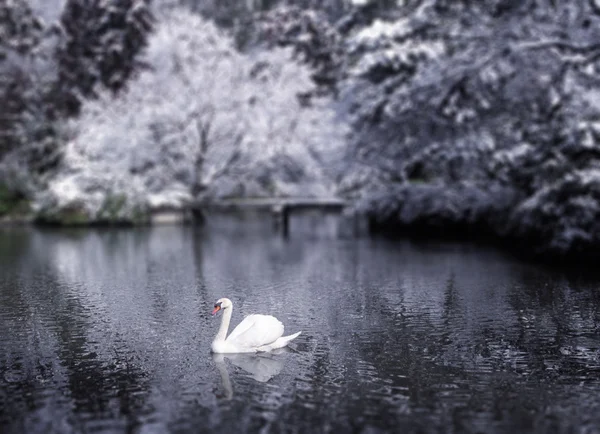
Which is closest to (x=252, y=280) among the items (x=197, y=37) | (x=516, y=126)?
(x=516, y=126)

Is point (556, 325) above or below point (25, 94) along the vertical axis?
below


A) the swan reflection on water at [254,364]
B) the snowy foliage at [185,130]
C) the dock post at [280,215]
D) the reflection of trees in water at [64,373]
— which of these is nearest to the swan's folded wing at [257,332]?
the swan reflection on water at [254,364]

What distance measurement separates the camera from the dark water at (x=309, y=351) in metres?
7.64

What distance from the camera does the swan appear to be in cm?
1013

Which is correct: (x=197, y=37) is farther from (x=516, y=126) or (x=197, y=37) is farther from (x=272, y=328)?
(x=272, y=328)

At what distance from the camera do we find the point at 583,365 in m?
9.59

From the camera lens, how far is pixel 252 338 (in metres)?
10.1

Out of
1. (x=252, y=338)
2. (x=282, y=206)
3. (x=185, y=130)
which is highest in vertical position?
(x=185, y=130)

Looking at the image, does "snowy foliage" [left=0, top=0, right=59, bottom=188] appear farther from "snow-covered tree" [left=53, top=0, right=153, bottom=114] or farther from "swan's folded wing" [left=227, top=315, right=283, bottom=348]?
"swan's folded wing" [left=227, top=315, right=283, bottom=348]

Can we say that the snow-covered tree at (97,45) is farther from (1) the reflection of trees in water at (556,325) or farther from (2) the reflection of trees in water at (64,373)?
(1) the reflection of trees in water at (556,325)

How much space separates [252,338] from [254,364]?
0.48 meters

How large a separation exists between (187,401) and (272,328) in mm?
2417

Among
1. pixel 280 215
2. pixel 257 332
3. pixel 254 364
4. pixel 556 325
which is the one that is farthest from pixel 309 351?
pixel 280 215

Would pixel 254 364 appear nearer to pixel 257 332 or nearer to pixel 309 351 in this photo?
pixel 257 332
